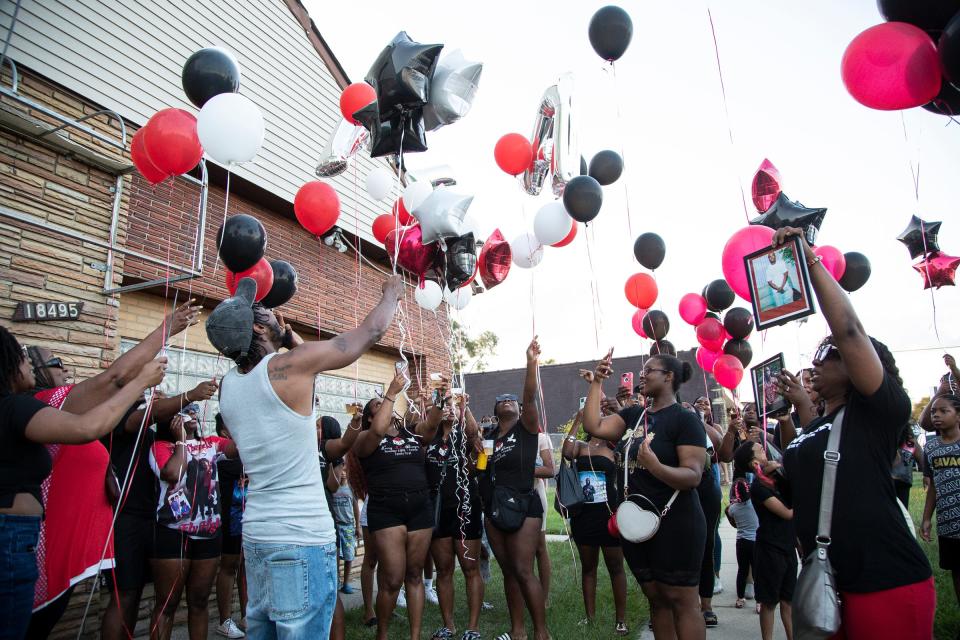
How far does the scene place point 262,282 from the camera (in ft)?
14.3

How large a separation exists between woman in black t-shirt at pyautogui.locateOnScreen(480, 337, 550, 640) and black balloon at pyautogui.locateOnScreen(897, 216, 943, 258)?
15.2 feet

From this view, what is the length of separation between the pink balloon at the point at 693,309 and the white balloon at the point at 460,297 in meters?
2.62

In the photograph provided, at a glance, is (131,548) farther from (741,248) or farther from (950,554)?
(950,554)

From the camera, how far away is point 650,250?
5.94 m

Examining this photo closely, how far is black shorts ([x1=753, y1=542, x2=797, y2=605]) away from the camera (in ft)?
13.5

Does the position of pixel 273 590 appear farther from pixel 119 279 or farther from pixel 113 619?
pixel 119 279

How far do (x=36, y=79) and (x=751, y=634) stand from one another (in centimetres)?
732

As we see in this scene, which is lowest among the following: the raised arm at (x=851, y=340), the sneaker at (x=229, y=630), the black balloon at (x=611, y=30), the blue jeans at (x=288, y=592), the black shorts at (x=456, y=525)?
the sneaker at (x=229, y=630)

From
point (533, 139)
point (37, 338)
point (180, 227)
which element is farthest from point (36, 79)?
point (533, 139)

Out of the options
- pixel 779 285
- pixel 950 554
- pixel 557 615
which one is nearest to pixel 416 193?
pixel 779 285

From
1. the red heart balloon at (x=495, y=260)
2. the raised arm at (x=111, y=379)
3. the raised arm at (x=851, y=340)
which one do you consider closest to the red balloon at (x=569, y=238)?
the red heart balloon at (x=495, y=260)

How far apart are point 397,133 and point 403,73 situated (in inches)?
17.1

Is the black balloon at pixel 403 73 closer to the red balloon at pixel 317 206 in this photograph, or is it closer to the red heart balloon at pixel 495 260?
the red balloon at pixel 317 206

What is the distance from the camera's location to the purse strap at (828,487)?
213cm
